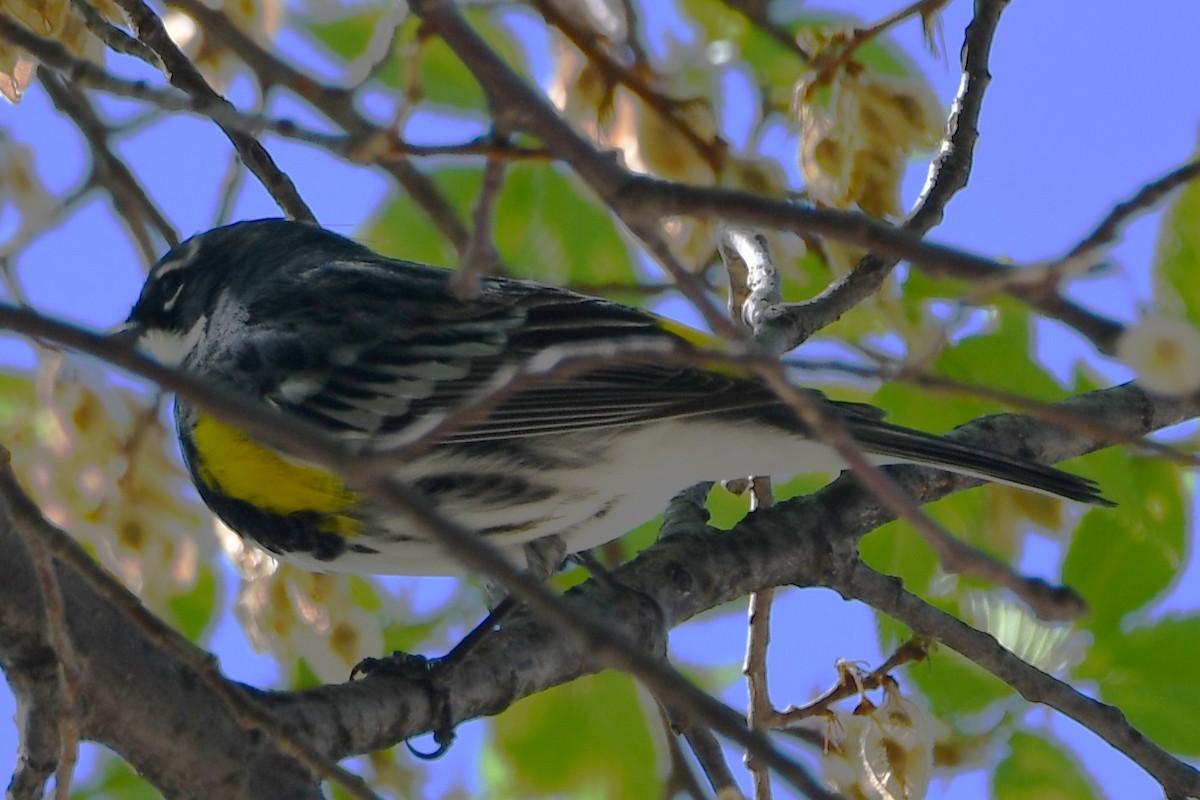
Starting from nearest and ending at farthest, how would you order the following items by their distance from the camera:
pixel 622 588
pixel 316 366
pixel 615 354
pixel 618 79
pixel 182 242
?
pixel 615 354 < pixel 618 79 < pixel 622 588 < pixel 316 366 < pixel 182 242

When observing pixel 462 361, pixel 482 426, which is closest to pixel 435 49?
pixel 462 361

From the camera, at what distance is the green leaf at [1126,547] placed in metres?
2.61

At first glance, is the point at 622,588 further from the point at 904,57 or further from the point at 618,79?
the point at 904,57

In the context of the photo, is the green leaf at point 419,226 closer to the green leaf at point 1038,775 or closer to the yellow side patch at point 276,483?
the yellow side patch at point 276,483

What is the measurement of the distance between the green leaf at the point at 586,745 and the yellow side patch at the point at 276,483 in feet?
1.79

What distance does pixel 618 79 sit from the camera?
222cm

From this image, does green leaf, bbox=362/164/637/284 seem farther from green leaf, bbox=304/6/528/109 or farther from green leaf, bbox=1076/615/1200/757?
green leaf, bbox=1076/615/1200/757

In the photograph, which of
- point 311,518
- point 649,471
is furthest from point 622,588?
point 311,518

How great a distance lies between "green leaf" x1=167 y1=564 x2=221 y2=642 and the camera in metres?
2.95

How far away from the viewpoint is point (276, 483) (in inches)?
111

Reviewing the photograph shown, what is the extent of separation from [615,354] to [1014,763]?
1626mm

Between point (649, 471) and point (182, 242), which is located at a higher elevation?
point (182, 242)

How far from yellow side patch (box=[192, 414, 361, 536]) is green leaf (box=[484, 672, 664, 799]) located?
55cm

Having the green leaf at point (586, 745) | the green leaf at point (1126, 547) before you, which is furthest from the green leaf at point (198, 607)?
the green leaf at point (1126, 547)
